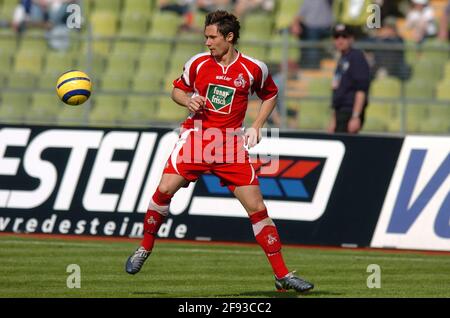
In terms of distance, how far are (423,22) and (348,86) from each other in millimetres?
5417

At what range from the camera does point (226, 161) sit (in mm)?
11297

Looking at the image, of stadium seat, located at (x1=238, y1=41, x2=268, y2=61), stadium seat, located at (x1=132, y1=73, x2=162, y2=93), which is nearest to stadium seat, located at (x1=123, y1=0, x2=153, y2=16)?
stadium seat, located at (x1=132, y1=73, x2=162, y2=93)

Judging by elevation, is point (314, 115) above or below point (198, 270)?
above

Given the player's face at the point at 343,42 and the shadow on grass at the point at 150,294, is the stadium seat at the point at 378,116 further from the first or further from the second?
the shadow on grass at the point at 150,294

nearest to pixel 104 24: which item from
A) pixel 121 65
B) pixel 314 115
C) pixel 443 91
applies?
pixel 121 65

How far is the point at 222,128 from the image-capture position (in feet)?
Result: 37.4

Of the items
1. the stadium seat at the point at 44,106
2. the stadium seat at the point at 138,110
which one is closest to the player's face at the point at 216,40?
the stadium seat at the point at 138,110

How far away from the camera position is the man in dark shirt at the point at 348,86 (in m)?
17.2

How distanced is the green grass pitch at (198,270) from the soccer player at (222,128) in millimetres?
576

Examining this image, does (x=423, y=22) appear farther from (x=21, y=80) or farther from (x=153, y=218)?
(x=153, y=218)

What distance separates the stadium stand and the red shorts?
765 cm
